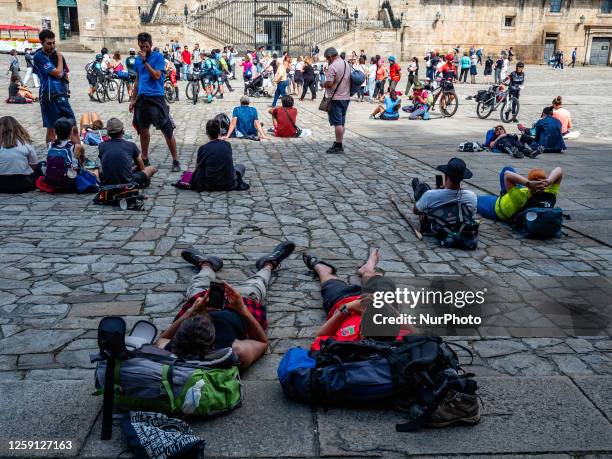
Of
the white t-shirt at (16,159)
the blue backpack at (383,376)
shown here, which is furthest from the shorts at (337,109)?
the blue backpack at (383,376)

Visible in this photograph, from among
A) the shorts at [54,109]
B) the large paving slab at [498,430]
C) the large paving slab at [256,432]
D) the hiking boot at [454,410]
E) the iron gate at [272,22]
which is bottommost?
the large paving slab at [256,432]

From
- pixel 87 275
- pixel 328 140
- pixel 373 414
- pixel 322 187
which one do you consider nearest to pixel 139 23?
pixel 328 140

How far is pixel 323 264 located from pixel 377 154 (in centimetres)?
672

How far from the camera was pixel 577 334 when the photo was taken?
4.60 meters

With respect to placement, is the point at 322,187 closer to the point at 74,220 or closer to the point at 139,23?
the point at 74,220

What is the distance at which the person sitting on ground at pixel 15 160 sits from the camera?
8109 mm

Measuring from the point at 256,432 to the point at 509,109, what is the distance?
1569 centimetres

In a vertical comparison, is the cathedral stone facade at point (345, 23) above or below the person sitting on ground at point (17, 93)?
above

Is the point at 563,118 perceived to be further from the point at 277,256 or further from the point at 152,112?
the point at 277,256

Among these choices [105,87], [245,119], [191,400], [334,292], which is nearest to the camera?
[191,400]

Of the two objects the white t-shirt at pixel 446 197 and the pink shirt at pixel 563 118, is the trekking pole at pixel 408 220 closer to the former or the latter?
the white t-shirt at pixel 446 197

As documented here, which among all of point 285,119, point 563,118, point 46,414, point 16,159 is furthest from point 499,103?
point 46,414

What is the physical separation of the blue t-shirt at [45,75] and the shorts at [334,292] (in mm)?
6486

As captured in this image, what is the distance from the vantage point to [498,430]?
11.0ft
